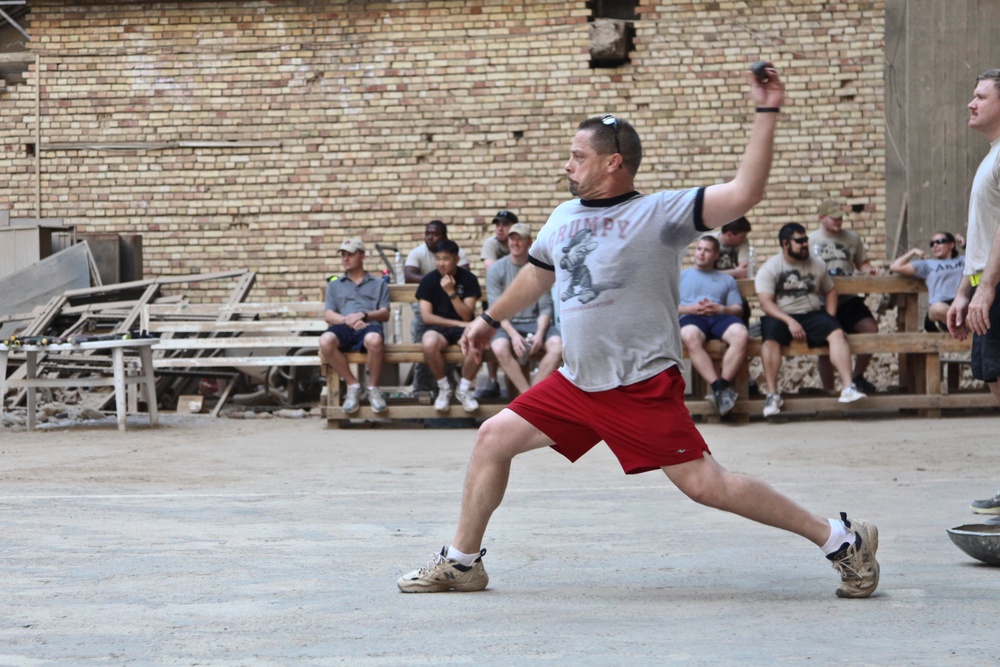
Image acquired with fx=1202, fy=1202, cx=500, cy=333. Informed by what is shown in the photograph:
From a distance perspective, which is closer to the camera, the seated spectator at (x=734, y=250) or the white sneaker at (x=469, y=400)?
the white sneaker at (x=469, y=400)

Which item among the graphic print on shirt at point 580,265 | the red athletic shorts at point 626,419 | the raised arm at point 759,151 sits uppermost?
Result: the raised arm at point 759,151

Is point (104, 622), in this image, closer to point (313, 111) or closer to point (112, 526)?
point (112, 526)

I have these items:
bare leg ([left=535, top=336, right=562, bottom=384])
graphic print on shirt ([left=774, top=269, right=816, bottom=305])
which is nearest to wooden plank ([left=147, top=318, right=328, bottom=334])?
bare leg ([left=535, top=336, right=562, bottom=384])

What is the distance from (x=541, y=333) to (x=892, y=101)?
694cm

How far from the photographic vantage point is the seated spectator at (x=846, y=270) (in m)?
11.1

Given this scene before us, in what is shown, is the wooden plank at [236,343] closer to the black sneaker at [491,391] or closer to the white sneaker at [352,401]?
the black sneaker at [491,391]

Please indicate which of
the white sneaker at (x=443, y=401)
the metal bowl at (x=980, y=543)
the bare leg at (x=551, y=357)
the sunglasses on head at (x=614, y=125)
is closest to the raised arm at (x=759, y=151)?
the sunglasses on head at (x=614, y=125)

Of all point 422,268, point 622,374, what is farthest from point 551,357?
point 622,374

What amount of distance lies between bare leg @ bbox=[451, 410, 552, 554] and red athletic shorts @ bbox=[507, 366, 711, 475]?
39mm

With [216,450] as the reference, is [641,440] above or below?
above

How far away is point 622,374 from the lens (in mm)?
3762

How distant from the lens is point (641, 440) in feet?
12.1

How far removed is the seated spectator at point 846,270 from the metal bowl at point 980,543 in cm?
697

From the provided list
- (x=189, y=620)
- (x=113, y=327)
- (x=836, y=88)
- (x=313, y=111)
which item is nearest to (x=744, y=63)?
(x=836, y=88)
